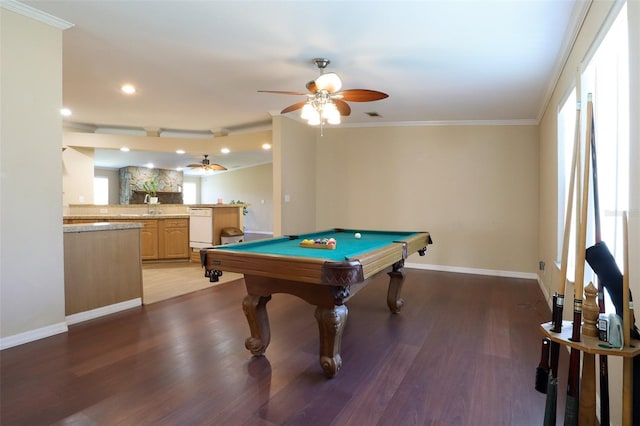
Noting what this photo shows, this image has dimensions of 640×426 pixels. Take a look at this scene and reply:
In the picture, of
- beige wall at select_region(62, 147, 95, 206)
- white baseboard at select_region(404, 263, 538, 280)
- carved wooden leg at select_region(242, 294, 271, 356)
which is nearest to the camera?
carved wooden leg at select_region(242, 294, 271, 356)

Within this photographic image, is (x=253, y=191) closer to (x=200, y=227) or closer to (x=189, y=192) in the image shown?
(x=189, y=192)

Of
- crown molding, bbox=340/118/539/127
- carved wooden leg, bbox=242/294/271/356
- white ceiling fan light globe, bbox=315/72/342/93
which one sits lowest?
carved wooden leg, bbox=242/294/271/356

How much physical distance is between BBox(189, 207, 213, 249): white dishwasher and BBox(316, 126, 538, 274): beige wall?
1942mm

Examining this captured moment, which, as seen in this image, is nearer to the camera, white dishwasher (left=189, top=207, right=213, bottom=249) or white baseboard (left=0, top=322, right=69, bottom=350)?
white baseboard (left=0, top=322, right=69, bottom=350)

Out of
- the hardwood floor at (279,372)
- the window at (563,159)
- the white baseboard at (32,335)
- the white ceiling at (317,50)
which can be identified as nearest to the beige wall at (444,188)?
the white ceiling at (317,50)

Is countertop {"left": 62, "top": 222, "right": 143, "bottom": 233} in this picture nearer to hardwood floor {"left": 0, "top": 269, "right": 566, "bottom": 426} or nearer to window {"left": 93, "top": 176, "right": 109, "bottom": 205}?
hardwood floor {"left": 0, "top": 269, "right": 566, "bottom": 426}

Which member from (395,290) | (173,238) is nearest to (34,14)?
(395,290)

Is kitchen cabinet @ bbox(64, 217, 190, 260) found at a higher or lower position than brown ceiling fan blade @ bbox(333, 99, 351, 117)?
lower

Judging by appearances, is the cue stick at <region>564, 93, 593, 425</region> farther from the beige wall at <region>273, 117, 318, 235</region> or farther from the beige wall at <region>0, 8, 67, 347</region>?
the beige wall at <region>273, 117, 318, 235</region>

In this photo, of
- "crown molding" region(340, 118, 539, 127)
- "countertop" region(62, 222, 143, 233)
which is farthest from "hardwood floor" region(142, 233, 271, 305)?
"crown molding" region(340, 118, 539, 127)

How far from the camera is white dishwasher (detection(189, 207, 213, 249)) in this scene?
583cm

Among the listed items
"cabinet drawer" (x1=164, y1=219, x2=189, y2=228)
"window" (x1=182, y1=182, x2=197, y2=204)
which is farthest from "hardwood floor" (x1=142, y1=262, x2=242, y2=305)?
"window" (x1=182, y1=182, x2=197, y2=204)

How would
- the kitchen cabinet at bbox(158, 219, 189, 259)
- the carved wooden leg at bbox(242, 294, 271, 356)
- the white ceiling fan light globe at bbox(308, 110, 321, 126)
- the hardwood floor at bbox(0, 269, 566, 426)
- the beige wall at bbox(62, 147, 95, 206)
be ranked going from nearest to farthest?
1. the hardwood floor at bbox(0, 269, 566, 426)
2. the carved wooden leg at bbox(242, 294, 271, 356)
3. the white ceiling fan light globe at bbox(308, 110, 321, 126)
4. the kitchen cabinet at bbox(158, 219, 189, 259)
5. the beige wall at bbox(62, 147, 95, 206)

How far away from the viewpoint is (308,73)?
3510 millimetres
